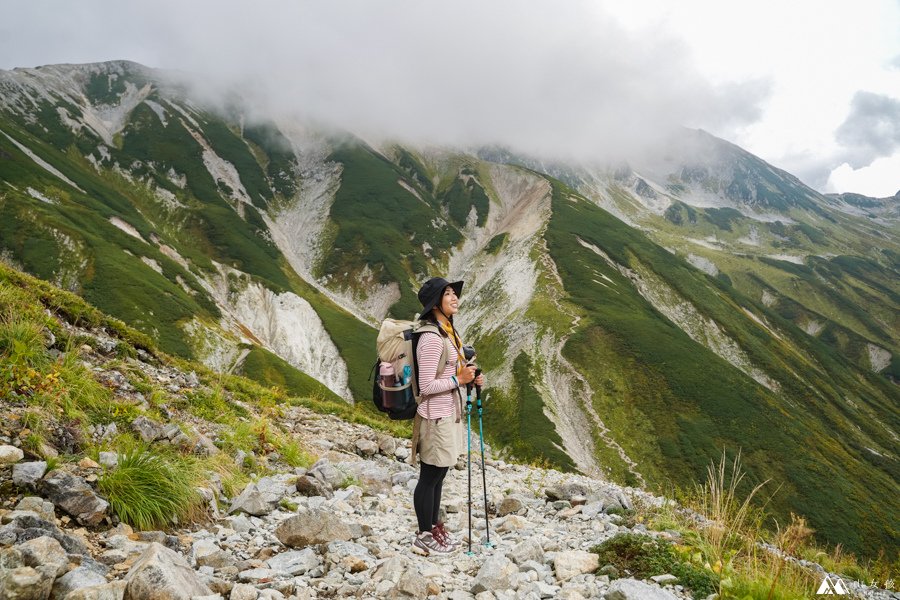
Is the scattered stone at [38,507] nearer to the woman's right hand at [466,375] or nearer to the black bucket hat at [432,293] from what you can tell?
the black bucket hat at [432,293]

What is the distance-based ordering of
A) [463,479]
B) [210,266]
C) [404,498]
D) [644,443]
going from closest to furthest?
[404,498] → [463,479] → [644,443] → [210,266]

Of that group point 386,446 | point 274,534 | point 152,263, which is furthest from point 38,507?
point 152,263

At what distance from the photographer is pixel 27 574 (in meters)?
3.63

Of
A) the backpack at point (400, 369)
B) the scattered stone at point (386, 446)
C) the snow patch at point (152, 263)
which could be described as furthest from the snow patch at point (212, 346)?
the backpack at point (400, 369)

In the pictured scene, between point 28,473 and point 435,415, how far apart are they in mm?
5166

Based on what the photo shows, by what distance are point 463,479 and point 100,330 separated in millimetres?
11930

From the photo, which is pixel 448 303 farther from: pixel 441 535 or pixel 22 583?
pixel 22 583

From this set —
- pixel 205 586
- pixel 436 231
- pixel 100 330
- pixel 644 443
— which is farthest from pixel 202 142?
pixel 205 586

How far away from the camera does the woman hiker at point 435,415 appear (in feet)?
24.0

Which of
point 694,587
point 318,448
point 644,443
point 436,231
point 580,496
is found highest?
point 436,231

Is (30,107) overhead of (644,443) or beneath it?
overhead

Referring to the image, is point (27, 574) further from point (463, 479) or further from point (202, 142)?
point (202, 142)

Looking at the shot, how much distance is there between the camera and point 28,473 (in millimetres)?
5539

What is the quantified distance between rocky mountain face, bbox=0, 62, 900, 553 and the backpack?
6223 cm
